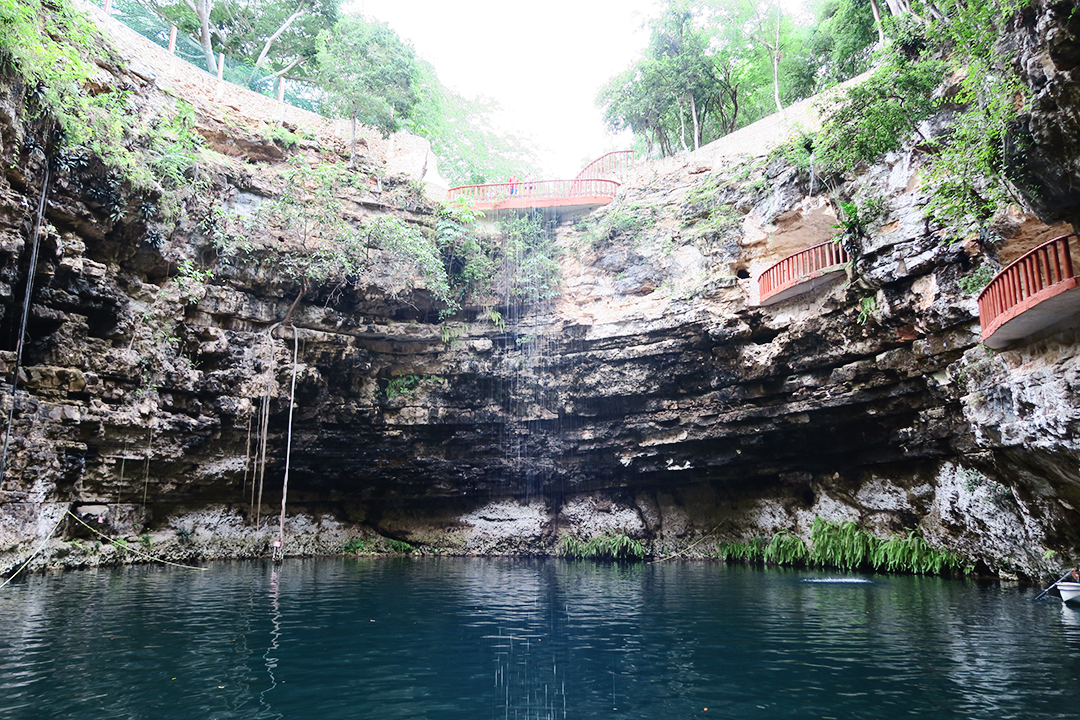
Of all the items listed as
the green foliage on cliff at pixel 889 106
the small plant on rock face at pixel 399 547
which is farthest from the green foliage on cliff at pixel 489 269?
the green foliage on cliff at pixel 889 106

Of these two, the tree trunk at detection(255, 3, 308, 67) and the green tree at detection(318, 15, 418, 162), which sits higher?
the tree trunk at detection(255, 3, 308, 67)

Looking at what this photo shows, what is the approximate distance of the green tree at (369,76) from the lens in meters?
22.2

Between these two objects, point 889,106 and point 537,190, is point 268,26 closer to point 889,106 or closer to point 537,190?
point 537,190

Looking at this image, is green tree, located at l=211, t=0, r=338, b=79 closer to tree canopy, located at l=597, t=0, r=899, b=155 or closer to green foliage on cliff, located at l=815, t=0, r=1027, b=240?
tree canopy, located at l=597, t=0, r=899, b=155

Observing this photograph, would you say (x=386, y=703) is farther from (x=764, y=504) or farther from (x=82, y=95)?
(x=764, y=504)

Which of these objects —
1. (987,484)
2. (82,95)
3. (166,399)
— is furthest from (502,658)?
(82,95)

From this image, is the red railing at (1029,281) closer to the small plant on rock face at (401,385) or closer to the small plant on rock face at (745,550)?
the small plant on rock face at (745,550)

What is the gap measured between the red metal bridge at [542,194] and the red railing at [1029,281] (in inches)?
592

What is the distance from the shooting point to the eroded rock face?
13320 millimetres

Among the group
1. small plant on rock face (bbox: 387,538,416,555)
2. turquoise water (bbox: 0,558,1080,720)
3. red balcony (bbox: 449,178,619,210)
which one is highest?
red balcony (bbox: 449,178,619,210)

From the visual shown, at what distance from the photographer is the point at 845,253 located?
1502 centimetres

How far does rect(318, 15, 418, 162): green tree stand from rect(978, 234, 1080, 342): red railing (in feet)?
65.3

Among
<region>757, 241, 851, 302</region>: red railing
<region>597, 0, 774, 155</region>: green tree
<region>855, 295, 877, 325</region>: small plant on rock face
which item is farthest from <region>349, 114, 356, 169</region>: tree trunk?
<region>855, 295, 877, 325</region>: small plant on rock face

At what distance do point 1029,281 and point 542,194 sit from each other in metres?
17.1
